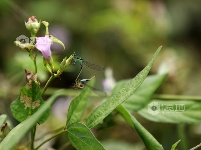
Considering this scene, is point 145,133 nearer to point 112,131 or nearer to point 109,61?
point 112,131

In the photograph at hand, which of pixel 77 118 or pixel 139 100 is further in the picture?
pixel 139 100

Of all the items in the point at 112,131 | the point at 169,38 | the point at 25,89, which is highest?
the point at 25,89

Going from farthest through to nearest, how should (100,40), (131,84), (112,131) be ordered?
(100,40), (112,131), (131,84)

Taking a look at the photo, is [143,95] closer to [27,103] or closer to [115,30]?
[27,103]

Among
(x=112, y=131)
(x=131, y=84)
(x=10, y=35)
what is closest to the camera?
(x=131, y=84)

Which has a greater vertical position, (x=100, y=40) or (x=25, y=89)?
(x=25, y=89)

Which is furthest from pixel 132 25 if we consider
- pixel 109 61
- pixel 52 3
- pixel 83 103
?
pixel 83 103

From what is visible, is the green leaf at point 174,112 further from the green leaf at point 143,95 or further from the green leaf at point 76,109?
the green leaf at point 76,109
